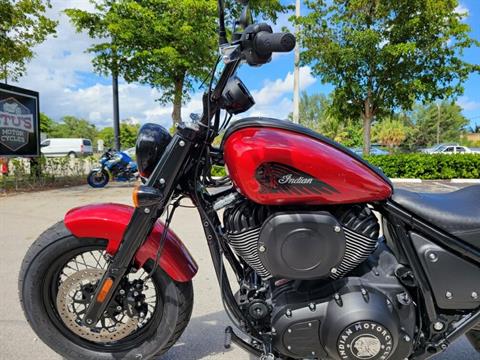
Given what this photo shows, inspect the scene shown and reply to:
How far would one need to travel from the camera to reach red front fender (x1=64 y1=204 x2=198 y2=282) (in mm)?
1839

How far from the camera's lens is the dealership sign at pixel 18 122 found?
988 cm

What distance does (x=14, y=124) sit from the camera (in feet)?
33.3

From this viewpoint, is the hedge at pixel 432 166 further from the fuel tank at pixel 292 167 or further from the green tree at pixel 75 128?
the green tree at pixel 75 128

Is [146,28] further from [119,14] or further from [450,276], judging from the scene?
[450,276]

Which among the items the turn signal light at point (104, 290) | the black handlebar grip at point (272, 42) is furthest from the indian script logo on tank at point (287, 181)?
the turn signal light at point (104, 290)

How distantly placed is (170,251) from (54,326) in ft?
2.66

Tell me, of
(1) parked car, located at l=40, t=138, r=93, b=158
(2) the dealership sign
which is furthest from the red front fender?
(1) parked car, located at l=40, t=138, r=93, b=158

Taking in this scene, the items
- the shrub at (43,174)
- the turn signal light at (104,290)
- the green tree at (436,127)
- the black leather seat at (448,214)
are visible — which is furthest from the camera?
the green tree at (436,127)

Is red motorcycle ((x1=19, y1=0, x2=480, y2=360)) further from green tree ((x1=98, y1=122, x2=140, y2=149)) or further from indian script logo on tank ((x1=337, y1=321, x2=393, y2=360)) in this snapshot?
green tree ((x1=98, y1=122, x2=140, y2=149))

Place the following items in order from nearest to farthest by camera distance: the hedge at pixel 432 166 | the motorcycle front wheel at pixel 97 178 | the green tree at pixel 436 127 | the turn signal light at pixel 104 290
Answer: the turn signal light at pixel 104 290 < the motorcycle front wheel at pixel 97 178 < the hedge at pixel 432 166 < the green tree at pixel 436 127

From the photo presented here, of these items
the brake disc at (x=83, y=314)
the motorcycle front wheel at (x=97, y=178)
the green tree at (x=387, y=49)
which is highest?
the green tree at (x=387, y=49)

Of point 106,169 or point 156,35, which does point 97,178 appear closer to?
point 106,169

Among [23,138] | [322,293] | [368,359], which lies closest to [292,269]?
[322,293]

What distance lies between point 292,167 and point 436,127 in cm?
6219
